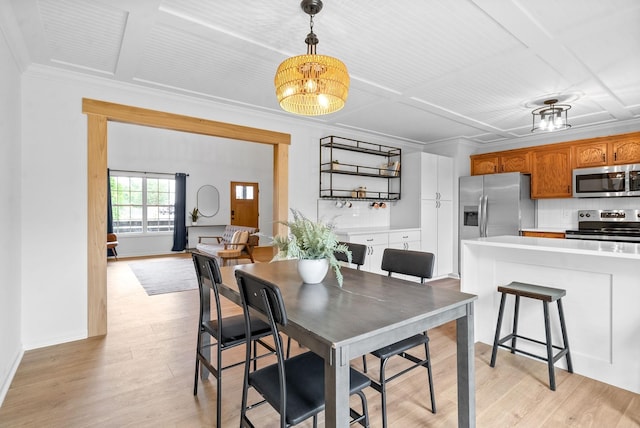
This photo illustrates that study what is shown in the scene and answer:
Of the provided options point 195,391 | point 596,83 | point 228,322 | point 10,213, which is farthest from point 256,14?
point 596,83

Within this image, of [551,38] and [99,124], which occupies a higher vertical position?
[551,38]

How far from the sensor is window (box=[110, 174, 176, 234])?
792 cm

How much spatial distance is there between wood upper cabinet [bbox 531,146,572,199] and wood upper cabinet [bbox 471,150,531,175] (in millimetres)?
139

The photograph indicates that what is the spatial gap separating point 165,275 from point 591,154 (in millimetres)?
6896

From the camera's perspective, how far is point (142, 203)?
821 cm

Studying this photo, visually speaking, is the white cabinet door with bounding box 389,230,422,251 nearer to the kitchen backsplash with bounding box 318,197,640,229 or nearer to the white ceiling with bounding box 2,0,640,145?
the kitchen backsplash with bounding box 318,197,640,229

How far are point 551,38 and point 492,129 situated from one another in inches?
110

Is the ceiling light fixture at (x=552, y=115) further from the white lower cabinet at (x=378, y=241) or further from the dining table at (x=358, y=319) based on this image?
the dining table at (x=358, y=319)

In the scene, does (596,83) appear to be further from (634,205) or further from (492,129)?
(634,205)

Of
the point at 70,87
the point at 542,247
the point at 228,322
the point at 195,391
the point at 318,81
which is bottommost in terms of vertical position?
the point at 195,391

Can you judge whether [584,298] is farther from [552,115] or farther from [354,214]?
[354,214]

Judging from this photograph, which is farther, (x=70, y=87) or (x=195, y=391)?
(x=70, y=87)

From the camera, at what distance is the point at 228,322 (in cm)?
217

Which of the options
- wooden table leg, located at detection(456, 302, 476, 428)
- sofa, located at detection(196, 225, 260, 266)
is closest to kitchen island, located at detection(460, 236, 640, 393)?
wooden table leg, located at detection(456, 302, 476, 428)
